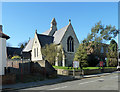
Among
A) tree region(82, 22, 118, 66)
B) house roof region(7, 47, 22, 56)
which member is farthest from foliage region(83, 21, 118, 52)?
house roof region(7, 47, 22, 56)

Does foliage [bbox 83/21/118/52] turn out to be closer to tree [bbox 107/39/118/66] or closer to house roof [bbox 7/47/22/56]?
tree [bbox 107/39/118/66]

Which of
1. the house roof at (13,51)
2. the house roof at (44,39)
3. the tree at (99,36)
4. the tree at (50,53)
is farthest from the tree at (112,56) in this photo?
the house roof at (13,51)

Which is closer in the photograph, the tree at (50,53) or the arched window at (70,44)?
the tree at (50,53)

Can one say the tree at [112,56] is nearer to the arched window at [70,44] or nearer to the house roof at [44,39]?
the arched window at [70,44]

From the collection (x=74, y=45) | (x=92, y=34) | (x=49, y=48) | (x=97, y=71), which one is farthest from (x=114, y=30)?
(x=49, y=48)

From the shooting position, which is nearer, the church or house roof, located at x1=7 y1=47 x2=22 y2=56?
the church

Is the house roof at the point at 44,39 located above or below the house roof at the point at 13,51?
above

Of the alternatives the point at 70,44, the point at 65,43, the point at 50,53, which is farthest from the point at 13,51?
the point at 50,53

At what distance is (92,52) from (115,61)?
6961 millimetres

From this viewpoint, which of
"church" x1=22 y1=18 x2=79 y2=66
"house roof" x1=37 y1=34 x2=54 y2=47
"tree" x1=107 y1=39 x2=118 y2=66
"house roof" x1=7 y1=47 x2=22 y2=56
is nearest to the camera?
"church" x1=22 y1=18 x2=79 y2=66

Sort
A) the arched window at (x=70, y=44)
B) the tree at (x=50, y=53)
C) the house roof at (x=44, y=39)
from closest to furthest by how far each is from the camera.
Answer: the tree at (x=50, y=53), the house roof at (x=44, y=39), the arched window at (x=70, y=44)

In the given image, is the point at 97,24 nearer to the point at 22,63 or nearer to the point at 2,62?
the point at 22,63

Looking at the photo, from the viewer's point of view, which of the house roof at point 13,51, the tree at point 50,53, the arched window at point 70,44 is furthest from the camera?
the house roof at point 13,51

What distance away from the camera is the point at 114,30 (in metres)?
36.1
